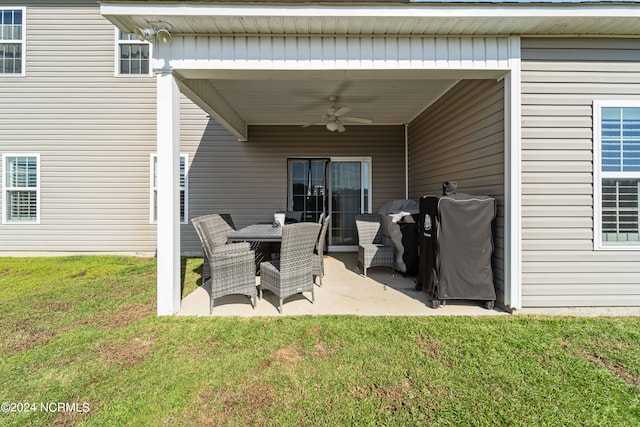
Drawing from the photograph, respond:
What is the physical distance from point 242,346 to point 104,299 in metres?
2.39

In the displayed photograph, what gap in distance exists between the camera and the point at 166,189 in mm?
3037

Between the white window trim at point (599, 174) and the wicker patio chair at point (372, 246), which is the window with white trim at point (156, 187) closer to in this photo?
the wicker patio chair at point (372, 246)

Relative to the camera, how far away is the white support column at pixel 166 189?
3018 millimetres

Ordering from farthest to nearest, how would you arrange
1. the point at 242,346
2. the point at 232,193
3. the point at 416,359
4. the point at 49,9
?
the point at 232,193, the point at 49,9, the point at 242,346, the point at 416,359

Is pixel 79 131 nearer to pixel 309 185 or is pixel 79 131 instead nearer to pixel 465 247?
pixel 309 185

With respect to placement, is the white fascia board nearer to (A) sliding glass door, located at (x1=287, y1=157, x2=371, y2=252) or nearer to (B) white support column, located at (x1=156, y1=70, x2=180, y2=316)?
(B) white support column, located at (x1=156, y1=70, x2=180, y2=316)

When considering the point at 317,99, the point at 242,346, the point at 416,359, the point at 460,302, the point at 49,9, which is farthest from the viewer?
the point at 49,9

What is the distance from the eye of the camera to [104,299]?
3562mm

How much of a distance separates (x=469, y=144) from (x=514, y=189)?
1028mm

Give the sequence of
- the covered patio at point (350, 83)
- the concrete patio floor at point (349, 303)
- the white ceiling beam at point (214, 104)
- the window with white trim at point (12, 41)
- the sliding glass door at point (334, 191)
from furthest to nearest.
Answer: the sliding glass door at point (334, 191) → the window with white trim at point (12, 41) → the white ceiling beam at point (214, 104) → the concrete patio floor at point (349, 303) → the covered patio at point (350, 83)

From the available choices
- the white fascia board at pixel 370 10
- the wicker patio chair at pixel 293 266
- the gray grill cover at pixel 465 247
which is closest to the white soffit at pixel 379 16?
the white fascia board at pixel 370 10

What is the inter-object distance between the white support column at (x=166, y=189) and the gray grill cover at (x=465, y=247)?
2996mm

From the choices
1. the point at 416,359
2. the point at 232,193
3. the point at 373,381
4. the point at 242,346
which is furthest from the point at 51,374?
the point at 232,193

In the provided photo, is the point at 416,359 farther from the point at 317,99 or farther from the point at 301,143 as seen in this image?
the point at 301,143
